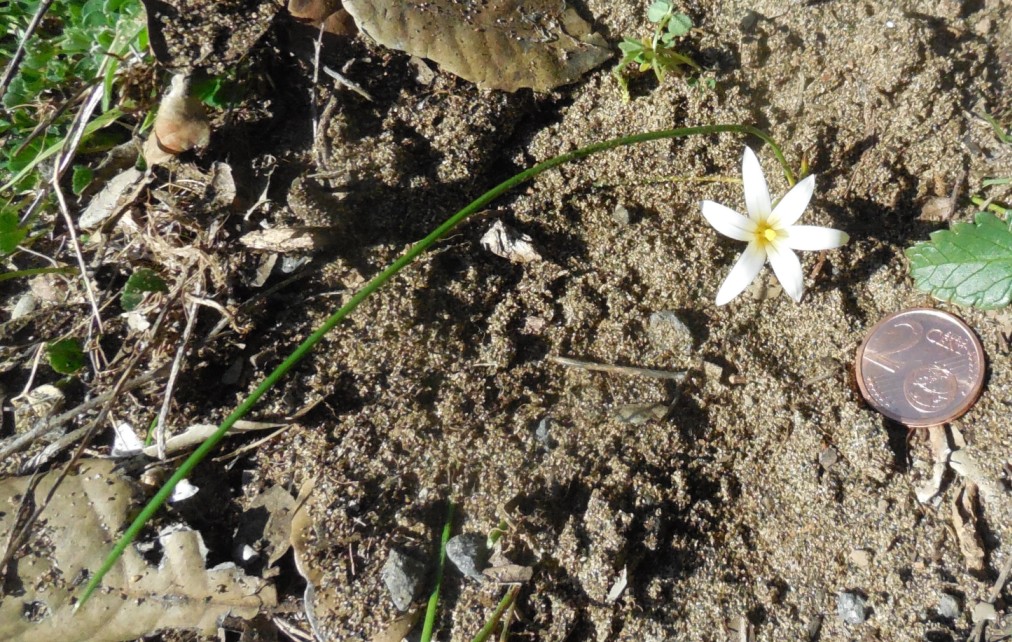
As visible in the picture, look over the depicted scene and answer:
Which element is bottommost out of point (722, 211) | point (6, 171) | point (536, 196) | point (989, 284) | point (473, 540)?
point (6, 171)

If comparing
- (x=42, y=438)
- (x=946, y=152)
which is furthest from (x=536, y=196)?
(x=42, y=438)

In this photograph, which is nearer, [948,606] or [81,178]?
[948,606]

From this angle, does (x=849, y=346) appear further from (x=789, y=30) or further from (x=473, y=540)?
(x=473, y=540)

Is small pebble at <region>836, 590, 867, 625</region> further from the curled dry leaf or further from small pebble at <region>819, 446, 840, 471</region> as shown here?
the curled dry leaf

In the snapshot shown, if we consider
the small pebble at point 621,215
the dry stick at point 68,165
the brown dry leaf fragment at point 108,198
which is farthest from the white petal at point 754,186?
the dry stick at point 68,165

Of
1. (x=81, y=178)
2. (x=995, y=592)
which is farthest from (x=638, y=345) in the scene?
(x=81, y=178)

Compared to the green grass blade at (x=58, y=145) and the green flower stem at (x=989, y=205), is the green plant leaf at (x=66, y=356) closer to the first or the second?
the green grass blade at (x=58, y=145)

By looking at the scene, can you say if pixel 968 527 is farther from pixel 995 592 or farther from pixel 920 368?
pixel 920 368
